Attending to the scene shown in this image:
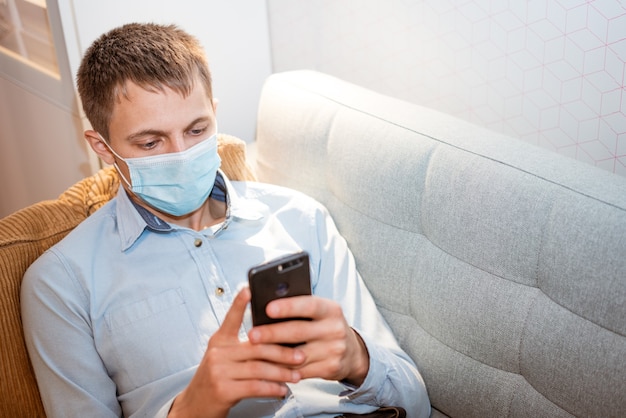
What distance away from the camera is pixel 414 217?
136 centimetres

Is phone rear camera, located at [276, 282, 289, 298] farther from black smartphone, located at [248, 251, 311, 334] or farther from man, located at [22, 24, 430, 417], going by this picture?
man, located at [22, 24, 430, 417]

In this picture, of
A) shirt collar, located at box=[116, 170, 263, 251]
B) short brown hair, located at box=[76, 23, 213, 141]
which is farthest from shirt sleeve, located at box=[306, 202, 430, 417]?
short brown hair, located at box=[76, 23, 213, 141]

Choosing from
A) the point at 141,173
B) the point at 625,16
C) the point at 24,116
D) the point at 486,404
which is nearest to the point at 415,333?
the point at 486,404

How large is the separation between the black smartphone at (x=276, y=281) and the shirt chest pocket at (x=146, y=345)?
0.38m

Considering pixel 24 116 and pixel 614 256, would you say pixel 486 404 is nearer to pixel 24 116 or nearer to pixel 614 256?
pixel 614 256

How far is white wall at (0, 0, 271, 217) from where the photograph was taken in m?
1.72

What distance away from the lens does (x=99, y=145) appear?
1363mm

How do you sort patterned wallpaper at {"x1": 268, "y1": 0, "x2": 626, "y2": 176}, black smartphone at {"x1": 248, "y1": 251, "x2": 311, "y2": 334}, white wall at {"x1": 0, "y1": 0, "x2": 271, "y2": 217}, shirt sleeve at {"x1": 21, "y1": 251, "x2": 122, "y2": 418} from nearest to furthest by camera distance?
black smartphone at {"x1": 248, "y1": 251, "x2": 311, "y2": 334} < shirt sleeve at {"x1": 21, "y1": 251, "x2": 122, "y2": 418} < patterned wallpaper at {"x1": 268, "y1": 0, "x2": 626, "y2": 176} < white wall at {"x1": 0, "y1": 0, "x2": 271, "y2": 217}

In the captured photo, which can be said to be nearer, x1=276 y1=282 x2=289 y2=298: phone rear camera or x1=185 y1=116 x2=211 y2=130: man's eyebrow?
x1=276 y1=282 x2=289 y2=298: phone rear camera

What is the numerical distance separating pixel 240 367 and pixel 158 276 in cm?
42

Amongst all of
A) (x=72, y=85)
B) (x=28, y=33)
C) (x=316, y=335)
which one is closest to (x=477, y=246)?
(x=316, y=335)

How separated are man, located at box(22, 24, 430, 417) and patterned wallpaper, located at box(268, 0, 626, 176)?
59 centimetres

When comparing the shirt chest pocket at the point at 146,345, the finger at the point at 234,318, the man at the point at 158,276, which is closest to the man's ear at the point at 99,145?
the man at the point at 158,276

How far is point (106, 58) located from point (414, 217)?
0.70m
